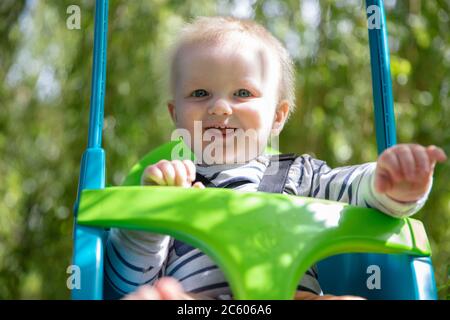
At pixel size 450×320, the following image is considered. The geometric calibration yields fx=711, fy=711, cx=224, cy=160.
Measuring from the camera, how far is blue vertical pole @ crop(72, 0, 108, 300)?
1177 mm

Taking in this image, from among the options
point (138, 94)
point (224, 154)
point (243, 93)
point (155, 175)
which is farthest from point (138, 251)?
point (138, 94)

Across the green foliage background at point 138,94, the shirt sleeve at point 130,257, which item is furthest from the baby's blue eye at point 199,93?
the green foliage background at point 138,94

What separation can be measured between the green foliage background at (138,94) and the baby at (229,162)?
1121mm

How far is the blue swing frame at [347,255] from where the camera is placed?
120 cm

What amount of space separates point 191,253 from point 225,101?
13.1 inches

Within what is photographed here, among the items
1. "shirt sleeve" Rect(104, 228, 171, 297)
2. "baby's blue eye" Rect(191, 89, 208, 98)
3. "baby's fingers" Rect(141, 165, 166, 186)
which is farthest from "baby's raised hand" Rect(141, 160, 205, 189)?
"baby's blue eye" Rect(191, 89, 208, 98)

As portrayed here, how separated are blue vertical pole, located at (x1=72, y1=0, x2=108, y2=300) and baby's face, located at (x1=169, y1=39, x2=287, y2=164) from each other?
0.23 m

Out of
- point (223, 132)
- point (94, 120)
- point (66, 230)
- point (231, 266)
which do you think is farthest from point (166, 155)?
point (66, 230)

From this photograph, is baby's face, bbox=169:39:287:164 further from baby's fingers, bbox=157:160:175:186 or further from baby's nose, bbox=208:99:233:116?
baby's fingers, bbox=157:160:175:186

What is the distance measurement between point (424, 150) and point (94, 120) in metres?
0.62

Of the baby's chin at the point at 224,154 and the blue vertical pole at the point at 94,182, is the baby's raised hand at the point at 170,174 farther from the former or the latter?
the baby's chin at the point at 224,154

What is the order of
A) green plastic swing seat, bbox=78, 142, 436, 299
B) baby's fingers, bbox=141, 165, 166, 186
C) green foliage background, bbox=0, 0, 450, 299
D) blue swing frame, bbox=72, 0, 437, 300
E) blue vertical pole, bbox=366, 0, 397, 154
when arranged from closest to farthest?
green plastic swing seat, bbox=78, 142, 436, 299 < blue swing frame, bbox=72, 0, 437, 300 < baby's fingers, bbox=141, 165, 166, 186 < blue vertical pole, bbox=366, 0, 397, 154 < green foliage background, bbox=0, 0, 450, 299
